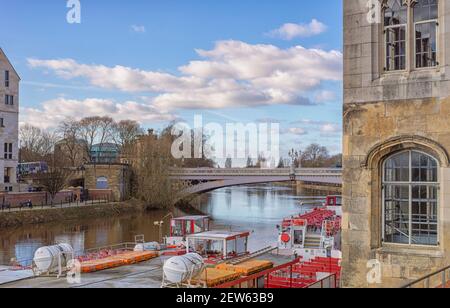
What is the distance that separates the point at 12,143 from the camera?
217 feet

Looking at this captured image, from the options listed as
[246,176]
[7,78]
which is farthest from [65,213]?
[246,176]

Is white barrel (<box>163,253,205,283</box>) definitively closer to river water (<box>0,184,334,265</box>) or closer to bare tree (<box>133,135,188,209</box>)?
river water (<box>0,184,334,265</box>)

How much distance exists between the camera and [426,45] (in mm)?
13383

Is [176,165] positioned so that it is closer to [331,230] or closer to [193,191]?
[193,191]

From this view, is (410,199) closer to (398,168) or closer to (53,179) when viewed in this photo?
(398,168)

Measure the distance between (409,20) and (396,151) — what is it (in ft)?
9.55

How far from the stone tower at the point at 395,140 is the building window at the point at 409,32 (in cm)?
2

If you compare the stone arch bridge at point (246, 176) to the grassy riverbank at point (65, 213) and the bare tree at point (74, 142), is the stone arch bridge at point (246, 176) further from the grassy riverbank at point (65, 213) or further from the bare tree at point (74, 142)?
the bare tree at point (74, 142)

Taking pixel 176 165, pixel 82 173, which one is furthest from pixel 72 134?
pixel 176 165

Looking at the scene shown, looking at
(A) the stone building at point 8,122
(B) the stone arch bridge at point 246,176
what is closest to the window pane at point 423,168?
(B) the stone arch bridge at point 246,176

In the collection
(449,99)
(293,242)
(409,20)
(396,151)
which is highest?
(409,20)

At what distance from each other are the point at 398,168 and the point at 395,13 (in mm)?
3503

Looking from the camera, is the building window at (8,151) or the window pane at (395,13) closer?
the window pane at (395,13)

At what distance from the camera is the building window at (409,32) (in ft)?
43.4
